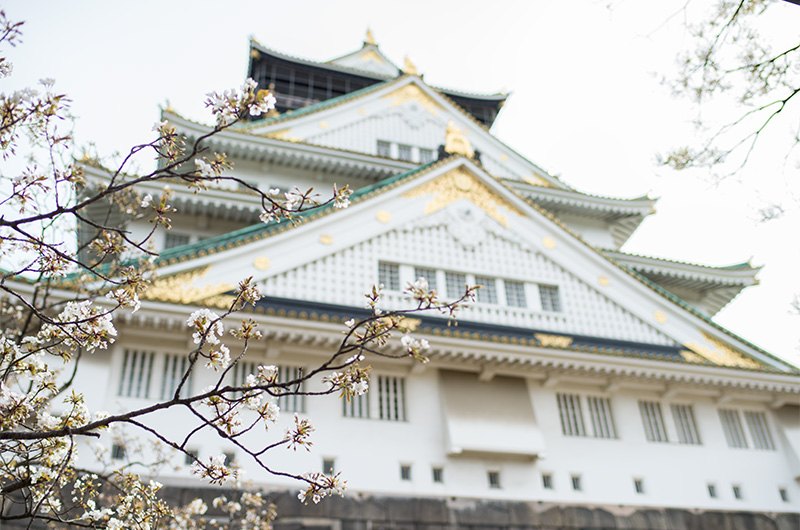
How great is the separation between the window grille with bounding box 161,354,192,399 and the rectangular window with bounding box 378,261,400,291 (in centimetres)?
442

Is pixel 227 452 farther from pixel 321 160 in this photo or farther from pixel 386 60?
pixel 386 60

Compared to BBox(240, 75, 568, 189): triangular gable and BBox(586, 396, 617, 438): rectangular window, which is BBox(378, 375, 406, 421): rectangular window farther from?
BBox(240, 75, 568, 189): triangular gable

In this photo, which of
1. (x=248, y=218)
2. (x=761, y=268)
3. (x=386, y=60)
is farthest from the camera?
(x=386, y=60)

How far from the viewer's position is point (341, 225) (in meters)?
14.8

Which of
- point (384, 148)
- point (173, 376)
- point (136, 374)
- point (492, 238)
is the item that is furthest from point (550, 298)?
point (384, 148)

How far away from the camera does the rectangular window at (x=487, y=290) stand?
50.6ft

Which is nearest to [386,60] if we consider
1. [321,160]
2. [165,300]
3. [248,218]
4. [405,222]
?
[321,160]

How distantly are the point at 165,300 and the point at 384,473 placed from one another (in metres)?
4.88

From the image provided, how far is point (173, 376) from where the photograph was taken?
1217 centimetres

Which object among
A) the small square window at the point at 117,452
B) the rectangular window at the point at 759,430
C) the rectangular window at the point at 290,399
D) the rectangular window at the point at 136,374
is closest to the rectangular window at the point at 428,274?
the rectangular window at the point at 290,399

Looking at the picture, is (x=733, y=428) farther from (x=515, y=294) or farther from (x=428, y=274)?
(x=428, y=274)

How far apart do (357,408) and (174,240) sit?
7637 mm

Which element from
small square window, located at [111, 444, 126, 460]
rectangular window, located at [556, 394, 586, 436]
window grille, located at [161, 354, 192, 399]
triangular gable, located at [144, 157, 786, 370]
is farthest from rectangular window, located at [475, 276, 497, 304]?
small square window, located at [111, 444, 126, 460]

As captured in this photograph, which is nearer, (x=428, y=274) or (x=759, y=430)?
(x=428, y=274)
